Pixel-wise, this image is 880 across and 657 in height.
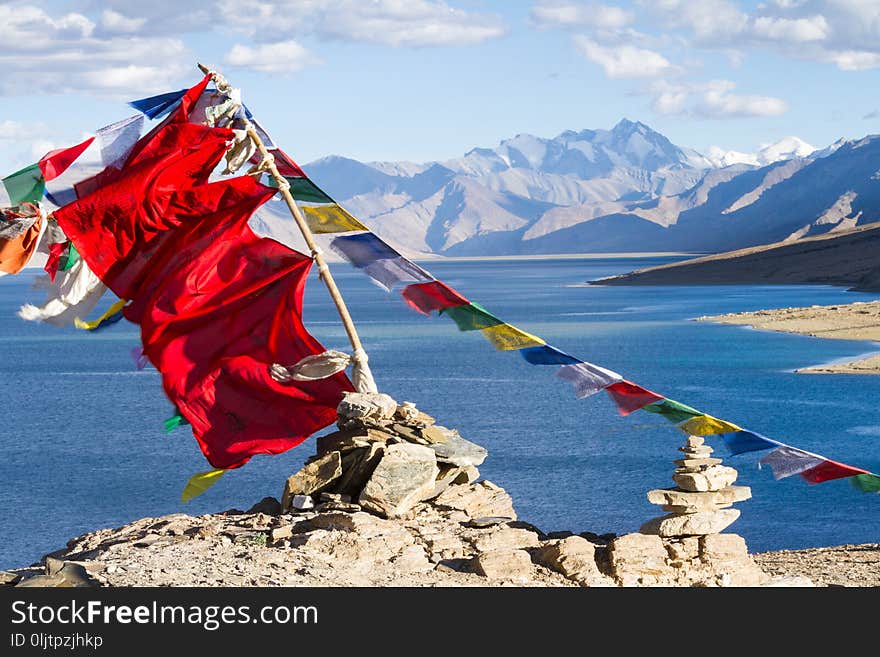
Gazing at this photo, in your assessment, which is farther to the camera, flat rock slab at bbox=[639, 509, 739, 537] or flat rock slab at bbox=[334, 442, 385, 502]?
flat rock slab at bbox=[334, 442, 385, 502]

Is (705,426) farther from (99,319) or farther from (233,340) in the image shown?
(99,319)

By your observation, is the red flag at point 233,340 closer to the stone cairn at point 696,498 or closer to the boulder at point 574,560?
the boulder at point 574,560

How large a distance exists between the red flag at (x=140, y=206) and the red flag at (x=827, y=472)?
9.73m

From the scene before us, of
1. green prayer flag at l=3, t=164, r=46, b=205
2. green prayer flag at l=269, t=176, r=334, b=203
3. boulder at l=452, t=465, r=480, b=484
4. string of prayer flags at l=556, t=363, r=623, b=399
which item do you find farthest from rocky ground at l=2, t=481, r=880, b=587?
green prayer flag at l=3, t=164, r=46, b=205

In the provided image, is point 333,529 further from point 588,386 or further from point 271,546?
point 588,386

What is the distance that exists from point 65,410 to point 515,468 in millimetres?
31903

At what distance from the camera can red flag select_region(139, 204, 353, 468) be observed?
2036 centimetres

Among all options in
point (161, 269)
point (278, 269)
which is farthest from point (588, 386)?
point (161, 269)

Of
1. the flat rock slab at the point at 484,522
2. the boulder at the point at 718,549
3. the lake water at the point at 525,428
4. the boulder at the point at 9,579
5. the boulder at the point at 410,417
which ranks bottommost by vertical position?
the lake water at the point at 525,428

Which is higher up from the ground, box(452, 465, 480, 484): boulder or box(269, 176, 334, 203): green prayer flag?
box(269, 176, 334, 203): green prayer flag

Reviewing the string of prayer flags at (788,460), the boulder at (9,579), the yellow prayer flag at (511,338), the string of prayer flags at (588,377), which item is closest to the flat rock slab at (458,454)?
the yellow prayer flag at (511,338)

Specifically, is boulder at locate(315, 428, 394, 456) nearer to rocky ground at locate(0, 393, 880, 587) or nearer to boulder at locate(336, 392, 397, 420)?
rocky ground at locate(0, 393, 880, 587)

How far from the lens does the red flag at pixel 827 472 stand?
19281 mm

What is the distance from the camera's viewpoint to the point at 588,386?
19.7 meters
